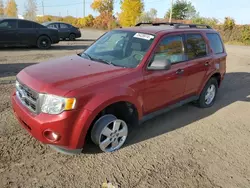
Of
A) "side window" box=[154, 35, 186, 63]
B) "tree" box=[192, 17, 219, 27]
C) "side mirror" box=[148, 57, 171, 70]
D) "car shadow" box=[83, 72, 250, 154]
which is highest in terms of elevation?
"tree" box=[192, 17, 219, 27]

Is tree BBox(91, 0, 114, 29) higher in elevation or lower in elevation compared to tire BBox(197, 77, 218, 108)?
higher

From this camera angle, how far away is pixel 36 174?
9.32 feet

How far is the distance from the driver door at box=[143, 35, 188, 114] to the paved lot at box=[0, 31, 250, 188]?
56cm

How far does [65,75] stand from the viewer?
310cm

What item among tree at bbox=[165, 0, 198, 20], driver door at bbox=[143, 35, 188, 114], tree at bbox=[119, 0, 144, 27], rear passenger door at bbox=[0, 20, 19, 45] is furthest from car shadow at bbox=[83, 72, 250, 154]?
tree at bbox=[165, 0, 198, 20]

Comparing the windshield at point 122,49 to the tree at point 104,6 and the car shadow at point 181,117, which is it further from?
the tree at point 104,6

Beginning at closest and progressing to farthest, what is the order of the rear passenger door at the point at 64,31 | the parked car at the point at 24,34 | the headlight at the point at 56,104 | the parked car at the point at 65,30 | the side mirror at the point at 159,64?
the headlight at the point at 56,104, the side mirror at the point at 159,64, the parked car at the point at 24,34, the parked car at the point at 65,30, the rear passenger door at the point at 64,31

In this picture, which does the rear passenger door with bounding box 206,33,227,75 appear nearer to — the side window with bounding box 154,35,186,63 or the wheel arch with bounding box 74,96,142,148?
the side window with bounding box 154,35,186,63

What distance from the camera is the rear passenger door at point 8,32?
1098cm

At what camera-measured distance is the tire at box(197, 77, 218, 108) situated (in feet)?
16.9

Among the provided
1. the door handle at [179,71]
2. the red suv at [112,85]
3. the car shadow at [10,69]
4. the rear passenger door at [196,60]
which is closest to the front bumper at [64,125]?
the red suv at [112,85]

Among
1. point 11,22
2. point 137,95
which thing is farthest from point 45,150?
point 11,22

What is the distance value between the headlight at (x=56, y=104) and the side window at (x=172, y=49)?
5.37ft

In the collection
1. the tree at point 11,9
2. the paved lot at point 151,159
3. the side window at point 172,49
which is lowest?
the paved lot at point 151,159
